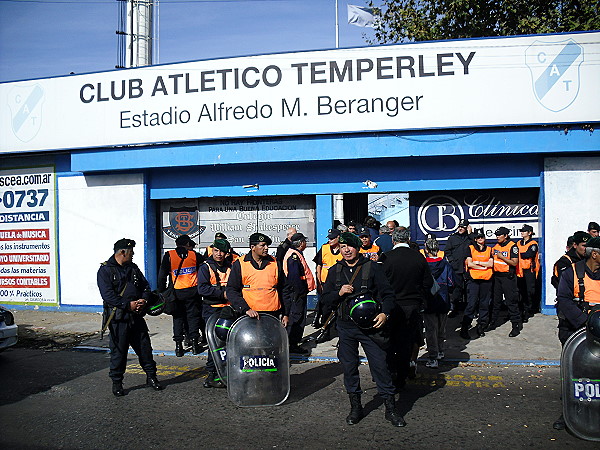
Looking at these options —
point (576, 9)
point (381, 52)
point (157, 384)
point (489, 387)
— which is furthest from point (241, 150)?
point (576, 9)

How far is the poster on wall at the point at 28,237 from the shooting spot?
15211 mm

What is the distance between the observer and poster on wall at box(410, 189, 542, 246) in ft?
43.6

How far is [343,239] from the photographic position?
6.63 metres

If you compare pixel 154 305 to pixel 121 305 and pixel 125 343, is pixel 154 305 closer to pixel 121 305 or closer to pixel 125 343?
pixel 121 305

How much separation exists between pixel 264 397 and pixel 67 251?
31.7 ft

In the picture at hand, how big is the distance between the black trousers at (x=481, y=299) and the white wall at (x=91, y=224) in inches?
299

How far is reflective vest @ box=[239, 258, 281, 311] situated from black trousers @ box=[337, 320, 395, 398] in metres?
1.33

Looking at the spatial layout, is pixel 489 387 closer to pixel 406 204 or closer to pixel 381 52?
pixel 406 204

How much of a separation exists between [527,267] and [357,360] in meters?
6.97

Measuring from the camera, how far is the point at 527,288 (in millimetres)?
12195

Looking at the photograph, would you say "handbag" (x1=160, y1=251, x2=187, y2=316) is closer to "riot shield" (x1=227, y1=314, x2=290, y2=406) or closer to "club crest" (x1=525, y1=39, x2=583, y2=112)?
"riot shield" (x1=227, y1=314, x2=290, y2=406)

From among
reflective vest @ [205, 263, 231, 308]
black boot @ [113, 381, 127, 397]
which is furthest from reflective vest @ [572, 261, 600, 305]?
black boot @ [113, 381, 127, 397]

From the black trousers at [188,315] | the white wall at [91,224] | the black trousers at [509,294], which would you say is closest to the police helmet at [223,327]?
the black trousers at [188,315]

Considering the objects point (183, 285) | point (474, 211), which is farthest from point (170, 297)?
point (474, 211)
